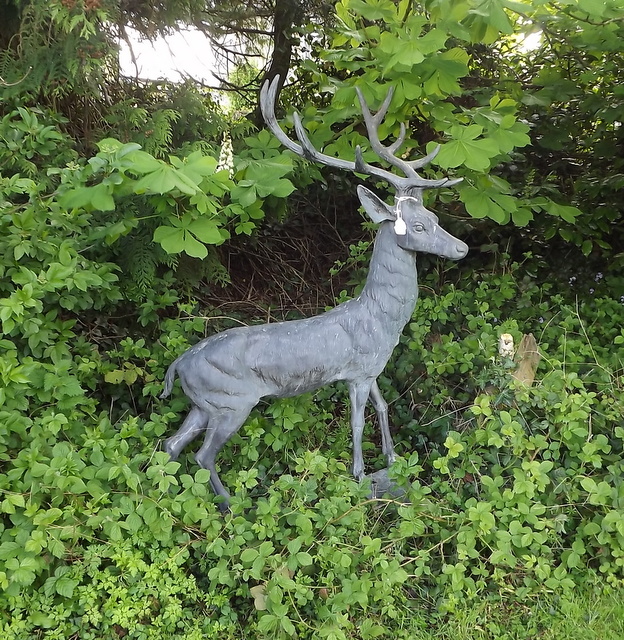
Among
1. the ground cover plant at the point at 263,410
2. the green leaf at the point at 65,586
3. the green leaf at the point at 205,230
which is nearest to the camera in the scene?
the green leaf at the point at 65,586

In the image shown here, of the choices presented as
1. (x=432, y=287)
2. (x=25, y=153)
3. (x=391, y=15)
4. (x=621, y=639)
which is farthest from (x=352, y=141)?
(x=621, y=639)

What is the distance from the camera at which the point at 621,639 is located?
85.7 inches

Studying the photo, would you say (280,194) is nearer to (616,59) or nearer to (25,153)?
(25,153)

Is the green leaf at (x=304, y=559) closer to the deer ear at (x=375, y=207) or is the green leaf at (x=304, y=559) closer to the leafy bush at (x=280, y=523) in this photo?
the leafy bush at (x=280, y=523)

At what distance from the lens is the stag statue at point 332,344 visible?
103 inches

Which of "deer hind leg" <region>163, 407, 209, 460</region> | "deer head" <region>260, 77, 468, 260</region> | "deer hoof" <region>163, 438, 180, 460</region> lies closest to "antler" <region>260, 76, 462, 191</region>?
"deer head" <region>260, 77, 468, 260</region>

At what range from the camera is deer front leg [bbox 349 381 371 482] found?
9.17ft

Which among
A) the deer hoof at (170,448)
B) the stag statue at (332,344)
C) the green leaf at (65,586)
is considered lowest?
the green leaf at (65,586)

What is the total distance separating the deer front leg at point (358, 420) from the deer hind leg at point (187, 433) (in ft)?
2.47

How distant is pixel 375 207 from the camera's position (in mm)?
2621

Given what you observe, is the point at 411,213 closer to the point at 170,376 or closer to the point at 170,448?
the point at 170,376

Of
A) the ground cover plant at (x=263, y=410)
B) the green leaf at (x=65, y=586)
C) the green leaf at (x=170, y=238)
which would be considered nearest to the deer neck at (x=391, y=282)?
the ground cover plant at (x=263, y=410)

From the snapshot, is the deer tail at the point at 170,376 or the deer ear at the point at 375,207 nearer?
the deer ear at the point at 375,207

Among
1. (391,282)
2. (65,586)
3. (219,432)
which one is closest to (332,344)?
(391,282)
